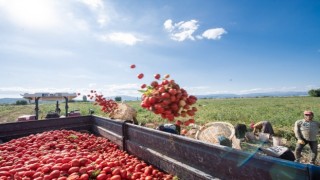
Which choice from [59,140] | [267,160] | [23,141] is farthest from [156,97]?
[23,141]

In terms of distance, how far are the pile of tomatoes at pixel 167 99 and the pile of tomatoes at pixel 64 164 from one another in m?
0.92

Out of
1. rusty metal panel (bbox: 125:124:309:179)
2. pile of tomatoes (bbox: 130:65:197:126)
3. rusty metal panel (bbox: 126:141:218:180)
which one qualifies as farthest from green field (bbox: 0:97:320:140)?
pile of tomatoes (bbox: 130:65:197:126)

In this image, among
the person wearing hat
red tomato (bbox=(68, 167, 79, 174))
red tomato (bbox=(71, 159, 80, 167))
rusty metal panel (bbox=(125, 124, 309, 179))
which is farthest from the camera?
the person wearing hat

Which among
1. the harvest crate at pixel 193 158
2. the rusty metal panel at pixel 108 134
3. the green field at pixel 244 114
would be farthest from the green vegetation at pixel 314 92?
the harvest crate at pixel 193 158

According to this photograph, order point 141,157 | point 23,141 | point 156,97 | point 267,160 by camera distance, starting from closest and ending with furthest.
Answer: point 267,160 < point 156,97 < point 141,157 < point 23,141

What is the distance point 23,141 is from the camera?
5219 mm

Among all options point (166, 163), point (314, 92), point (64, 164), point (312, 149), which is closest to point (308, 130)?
point (312, 149)

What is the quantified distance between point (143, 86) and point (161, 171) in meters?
1.35

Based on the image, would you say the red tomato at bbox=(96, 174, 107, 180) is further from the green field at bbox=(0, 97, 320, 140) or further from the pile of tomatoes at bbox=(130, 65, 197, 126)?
the green field at bbox=(0, 97, 320, 140)

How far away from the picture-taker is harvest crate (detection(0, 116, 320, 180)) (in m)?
1.90

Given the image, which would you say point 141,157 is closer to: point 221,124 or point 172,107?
point 172,107

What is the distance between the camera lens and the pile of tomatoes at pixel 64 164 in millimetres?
3291

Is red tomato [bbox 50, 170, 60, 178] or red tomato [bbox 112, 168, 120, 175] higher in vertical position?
red tomato [bbox 50, 170, 60, 178]

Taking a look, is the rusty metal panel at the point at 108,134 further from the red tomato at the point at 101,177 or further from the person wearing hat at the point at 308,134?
the person wearing hat at the point at 308,134
